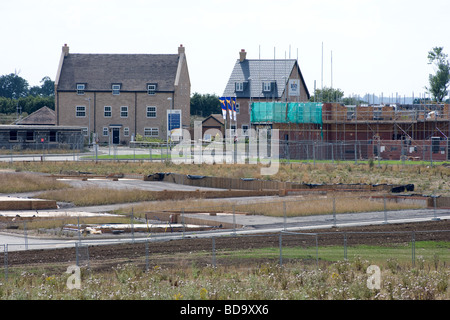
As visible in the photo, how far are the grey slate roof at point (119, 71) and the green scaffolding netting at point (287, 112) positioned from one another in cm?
2412

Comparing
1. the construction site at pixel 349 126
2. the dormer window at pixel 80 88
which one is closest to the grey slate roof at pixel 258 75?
the dormer window at pixel 80 88

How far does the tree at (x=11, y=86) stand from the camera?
608 ft

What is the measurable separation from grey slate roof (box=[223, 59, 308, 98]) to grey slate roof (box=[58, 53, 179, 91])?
8.88m

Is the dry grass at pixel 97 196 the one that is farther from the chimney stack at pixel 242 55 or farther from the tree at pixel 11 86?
the tree at pixel 11 86

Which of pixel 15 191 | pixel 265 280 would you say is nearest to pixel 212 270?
pixel 265 280

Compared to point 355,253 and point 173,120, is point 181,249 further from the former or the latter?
point 173,120

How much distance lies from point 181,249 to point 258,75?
73.4 m

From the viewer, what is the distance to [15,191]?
39.6 meters

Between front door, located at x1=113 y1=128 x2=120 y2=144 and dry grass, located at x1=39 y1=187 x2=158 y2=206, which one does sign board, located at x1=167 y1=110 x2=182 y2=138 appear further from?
dry grass, located at x1=39 y1=187 x2=158 y2=206

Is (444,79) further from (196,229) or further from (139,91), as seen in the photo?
(196,229)

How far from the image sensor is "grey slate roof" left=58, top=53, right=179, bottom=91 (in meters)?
91.2

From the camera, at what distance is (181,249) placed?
21.5 m

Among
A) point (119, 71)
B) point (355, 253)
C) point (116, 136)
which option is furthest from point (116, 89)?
point (355, 253)
